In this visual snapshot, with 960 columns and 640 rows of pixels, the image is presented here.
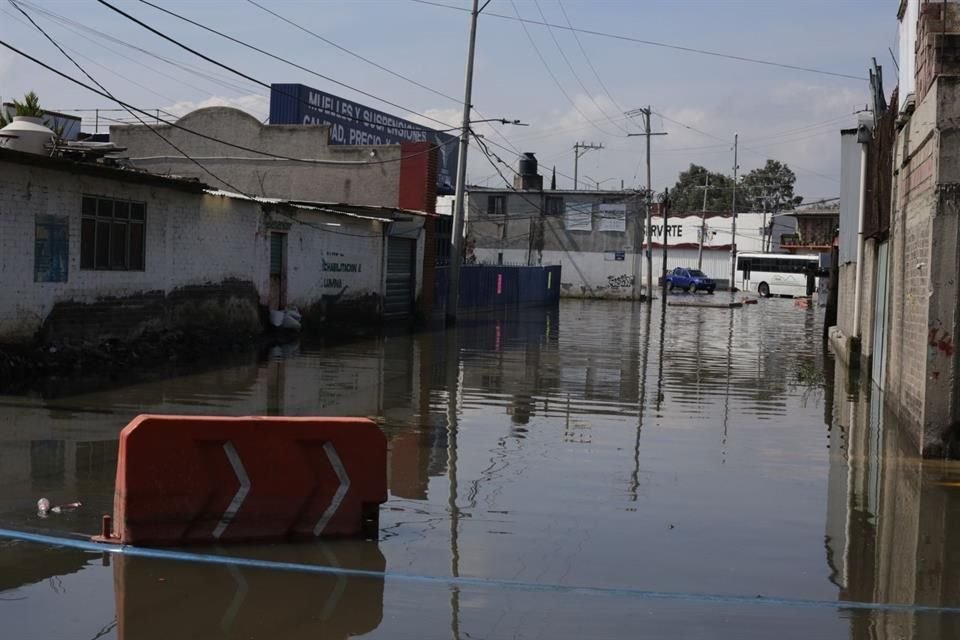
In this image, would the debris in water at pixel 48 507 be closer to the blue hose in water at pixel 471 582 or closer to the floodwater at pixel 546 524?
the floodwater at pixel 546 524

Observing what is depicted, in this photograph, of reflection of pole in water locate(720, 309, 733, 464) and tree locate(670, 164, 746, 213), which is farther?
tree locate(670, 164, 746, 213)

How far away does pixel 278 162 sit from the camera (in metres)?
40.2

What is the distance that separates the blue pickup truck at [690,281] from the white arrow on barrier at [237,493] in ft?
248

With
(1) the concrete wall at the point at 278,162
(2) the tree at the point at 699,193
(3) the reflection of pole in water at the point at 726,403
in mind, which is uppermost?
(2) the tree at the point at 699,193

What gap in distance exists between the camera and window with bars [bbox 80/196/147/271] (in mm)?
20625

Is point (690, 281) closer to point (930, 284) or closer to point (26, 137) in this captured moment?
point (26, 137)

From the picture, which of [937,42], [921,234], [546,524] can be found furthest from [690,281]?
[546,524]

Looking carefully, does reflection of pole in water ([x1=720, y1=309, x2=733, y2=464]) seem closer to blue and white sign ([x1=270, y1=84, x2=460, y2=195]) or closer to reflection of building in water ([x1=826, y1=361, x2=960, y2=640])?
reflection of building in water ([x1=826, y1=361, x2=960, y2=640])

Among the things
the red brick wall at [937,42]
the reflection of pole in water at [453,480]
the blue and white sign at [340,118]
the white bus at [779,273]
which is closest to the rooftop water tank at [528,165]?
the blue and white sign at [340,118]

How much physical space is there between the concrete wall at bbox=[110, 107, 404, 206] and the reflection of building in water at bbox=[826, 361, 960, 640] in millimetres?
26654

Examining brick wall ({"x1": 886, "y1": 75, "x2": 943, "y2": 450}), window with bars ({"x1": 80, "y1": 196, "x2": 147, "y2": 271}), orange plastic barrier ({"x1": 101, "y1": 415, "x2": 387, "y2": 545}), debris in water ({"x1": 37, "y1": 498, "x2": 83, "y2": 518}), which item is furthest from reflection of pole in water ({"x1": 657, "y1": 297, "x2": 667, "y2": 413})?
window with bars ({"x1": 80, "y1": 196, "x2": 147, "y2": 271})

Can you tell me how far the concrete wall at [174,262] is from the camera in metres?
18.8

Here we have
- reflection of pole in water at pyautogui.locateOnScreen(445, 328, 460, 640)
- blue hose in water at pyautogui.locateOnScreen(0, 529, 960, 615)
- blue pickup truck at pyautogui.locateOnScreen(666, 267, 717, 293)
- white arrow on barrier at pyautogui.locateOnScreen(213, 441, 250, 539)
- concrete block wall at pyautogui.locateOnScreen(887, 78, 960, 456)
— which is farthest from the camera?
blue pickup truck at pyautogui.locateOnScreen(666, 267, 717, 293)

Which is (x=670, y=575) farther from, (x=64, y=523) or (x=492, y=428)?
(x=492, y=428)
